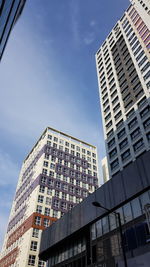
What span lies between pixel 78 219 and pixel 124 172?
32.3ft

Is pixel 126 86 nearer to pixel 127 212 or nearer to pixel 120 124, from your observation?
pixel 120 124

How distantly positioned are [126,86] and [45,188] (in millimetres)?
39009

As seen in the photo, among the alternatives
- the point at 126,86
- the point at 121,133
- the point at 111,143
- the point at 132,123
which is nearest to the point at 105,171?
the point at 111,143

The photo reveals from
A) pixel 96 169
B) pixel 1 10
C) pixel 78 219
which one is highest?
pixel 96 169

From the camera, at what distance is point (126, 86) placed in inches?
2085

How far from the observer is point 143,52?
5269 cm

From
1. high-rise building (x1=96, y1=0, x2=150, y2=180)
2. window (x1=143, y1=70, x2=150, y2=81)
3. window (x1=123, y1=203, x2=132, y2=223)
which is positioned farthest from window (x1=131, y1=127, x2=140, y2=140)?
window (x1=123, y1=203, x2=132, y2=223)

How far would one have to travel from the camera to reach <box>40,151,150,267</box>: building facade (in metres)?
21.2

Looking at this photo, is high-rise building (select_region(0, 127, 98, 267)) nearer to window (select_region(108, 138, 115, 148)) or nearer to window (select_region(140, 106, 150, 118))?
window (select_region(108, 138, 115, 148))

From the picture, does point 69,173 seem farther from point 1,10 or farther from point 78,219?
point 1,10

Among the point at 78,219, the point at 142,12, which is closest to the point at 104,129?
the point at 78,219

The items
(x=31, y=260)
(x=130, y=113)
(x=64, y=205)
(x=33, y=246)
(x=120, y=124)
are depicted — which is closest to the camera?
Answer: (x=130, y=113)

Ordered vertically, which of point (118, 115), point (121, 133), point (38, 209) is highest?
point (118, 115)

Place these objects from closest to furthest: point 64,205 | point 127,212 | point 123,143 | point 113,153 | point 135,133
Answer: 1. point 127,212
2. point 135,133
3. point 123,143
4. point 113,153
5. point 64,205
